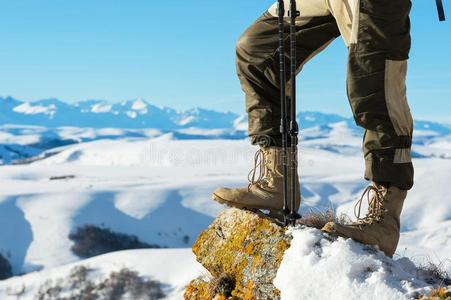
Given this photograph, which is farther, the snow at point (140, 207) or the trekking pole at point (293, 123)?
the snow at point (140, 207)

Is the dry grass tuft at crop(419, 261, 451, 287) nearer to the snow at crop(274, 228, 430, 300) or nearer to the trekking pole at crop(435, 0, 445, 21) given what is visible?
the snow at crop(274, 228, 430, 300)

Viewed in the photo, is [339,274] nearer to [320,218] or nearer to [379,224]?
[379,224]

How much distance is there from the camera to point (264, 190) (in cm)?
509

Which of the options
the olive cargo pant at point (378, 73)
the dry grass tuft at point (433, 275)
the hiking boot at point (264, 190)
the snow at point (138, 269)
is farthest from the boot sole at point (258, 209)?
the snow at point (138, 269)

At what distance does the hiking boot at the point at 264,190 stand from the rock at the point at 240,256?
135 millimetres

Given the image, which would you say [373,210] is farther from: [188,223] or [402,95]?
[188,223]

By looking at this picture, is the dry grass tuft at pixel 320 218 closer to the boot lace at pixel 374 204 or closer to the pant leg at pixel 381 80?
the boot lace at pixel 374 204

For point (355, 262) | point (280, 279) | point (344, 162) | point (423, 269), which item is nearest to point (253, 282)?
point (280, 279)

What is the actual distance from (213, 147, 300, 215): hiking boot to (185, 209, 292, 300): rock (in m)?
0.13

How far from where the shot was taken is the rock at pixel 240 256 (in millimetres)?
4484

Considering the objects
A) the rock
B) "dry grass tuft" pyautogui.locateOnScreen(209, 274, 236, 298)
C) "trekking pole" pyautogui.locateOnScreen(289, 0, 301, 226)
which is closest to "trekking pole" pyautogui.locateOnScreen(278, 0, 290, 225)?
"trekking pole" pyautogui.locateOnScreen(289, 0, 301, 226)

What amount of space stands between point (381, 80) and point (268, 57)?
39.9 inches

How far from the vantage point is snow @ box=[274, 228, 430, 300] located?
3670 mm

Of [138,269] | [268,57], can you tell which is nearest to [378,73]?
[268,57]
